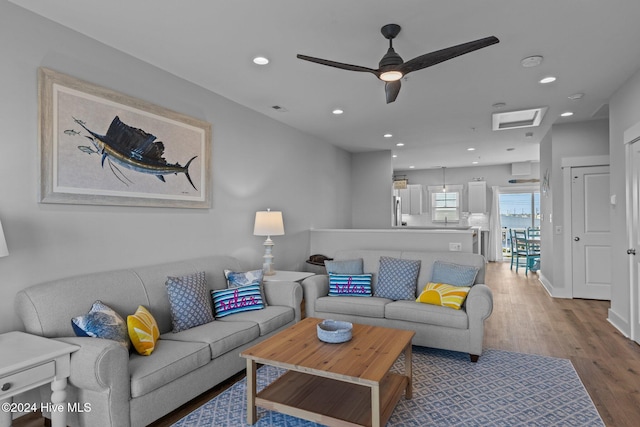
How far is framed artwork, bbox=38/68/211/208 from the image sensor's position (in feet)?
8.30

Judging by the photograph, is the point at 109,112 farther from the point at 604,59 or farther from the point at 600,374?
the point at 600,374

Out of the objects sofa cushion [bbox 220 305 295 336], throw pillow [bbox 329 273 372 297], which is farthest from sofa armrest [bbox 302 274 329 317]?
sofa cushion [bbox 220 305 295 336]

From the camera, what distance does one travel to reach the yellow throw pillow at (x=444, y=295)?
3.42m

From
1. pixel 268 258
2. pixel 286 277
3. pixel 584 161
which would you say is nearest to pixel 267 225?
pixel 268 258

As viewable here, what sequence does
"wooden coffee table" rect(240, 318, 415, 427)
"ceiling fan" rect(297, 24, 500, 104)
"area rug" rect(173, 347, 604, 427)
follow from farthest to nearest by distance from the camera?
1. "area rug" rect(173, 347, 604, 427)
2. "ceiling fan" rect(297, 24, 500, 104)
3. "wooden coffee table" rect(240, 318, 415, 427)

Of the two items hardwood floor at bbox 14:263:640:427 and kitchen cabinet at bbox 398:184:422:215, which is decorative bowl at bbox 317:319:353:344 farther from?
kitchen cabinet at bbox 398:184:422:215

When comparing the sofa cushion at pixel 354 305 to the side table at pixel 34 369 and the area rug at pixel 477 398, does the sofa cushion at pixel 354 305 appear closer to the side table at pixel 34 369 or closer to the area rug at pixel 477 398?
the area rug at pixel 477 398

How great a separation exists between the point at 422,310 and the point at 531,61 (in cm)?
242

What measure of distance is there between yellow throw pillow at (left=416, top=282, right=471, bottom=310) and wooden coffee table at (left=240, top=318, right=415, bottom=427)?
983mm

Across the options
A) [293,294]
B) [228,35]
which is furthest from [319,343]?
[228,35]

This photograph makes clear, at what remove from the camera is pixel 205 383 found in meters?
2.54

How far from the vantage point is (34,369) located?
5.89 feet

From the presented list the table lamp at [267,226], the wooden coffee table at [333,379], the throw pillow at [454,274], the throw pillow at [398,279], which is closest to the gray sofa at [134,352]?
the wooden coffee table at [333,379]

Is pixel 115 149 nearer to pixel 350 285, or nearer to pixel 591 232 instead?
pixel 350 285
